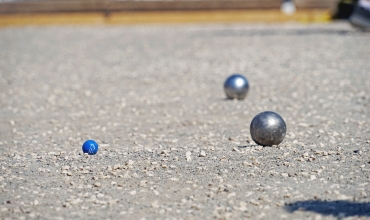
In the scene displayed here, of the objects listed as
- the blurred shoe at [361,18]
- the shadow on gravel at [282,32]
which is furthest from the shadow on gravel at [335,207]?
the shadow on gravel at [282,32]

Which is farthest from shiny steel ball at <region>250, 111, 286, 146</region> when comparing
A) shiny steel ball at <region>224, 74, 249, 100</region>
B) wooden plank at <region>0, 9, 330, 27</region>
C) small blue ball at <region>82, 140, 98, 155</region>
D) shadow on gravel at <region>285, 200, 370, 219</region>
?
wooden plank at <region>0, 9, 330, 27</region>

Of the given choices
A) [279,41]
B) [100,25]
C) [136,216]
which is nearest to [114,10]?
[100,25]

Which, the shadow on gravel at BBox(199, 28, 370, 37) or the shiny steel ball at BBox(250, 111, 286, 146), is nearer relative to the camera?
the shiny steel ball at BBox(250, 111, 286, 146)

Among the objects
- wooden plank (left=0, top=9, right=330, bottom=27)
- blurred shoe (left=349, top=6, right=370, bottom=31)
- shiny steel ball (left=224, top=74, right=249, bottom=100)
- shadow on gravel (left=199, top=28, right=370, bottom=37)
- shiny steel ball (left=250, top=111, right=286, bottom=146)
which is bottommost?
shiny steel ball (left=250, top=111, right=286, bottom=146)

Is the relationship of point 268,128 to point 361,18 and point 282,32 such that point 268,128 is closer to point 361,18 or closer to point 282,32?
point 361,18

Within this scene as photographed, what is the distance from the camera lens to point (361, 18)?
25641 mm

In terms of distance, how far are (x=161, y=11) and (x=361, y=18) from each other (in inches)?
492

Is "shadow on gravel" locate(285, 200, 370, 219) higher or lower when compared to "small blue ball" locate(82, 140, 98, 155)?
lower

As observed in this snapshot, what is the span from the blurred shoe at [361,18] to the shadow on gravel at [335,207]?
1960 centimetres

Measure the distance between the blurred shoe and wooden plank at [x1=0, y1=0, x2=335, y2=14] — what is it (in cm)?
902

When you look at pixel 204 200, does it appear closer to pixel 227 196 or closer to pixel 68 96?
pixel 227 196

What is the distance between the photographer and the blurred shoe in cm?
2522

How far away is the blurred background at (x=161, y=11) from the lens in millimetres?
34344

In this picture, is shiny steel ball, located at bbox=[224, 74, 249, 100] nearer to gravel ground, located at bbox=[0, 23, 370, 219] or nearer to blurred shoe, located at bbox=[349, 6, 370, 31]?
gravel ground, located at bbox=[0, 23, 370, 219]
